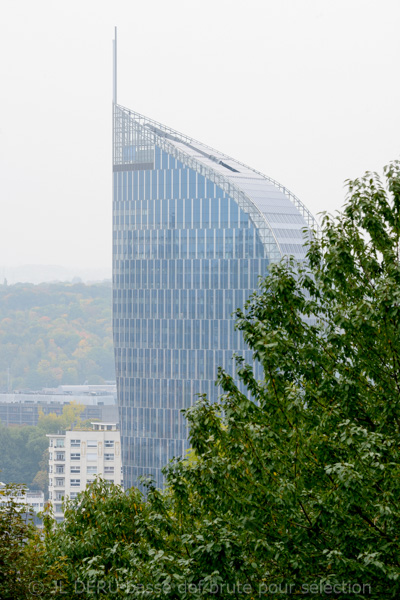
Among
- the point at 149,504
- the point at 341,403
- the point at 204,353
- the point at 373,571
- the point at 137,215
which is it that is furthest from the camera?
the point at 137,215

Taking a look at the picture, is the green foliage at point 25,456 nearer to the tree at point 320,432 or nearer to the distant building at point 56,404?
the distant building at point 56,404

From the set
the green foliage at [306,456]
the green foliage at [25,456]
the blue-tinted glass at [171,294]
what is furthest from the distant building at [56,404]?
the green foliage at [306,456]

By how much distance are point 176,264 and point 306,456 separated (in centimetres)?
10951

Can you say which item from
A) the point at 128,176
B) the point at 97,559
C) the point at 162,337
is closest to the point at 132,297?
the point at 162,337

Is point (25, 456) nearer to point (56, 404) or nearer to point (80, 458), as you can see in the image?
point (80, 458)

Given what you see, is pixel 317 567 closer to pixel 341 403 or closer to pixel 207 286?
pixel 341 403

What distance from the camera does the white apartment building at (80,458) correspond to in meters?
152

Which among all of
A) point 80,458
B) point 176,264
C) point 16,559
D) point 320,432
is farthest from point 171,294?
point 320,432

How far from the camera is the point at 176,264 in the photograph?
123062mm

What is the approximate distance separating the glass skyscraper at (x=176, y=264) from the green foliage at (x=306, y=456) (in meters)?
101

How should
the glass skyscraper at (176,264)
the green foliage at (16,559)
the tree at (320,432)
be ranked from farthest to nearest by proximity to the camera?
the glass skyscraper at (176,264) → the green foliage at (16,559) → the tree at (320,432)

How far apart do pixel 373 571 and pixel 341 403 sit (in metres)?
2.41

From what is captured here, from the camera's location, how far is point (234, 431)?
13.9m

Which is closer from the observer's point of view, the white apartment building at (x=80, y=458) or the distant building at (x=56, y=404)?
the white apartment building at (x=80, y=458)
